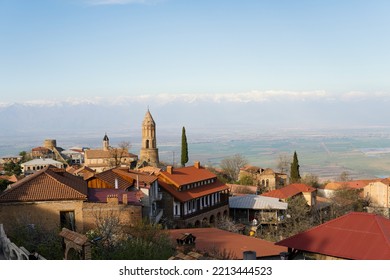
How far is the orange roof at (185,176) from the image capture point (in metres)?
16.7

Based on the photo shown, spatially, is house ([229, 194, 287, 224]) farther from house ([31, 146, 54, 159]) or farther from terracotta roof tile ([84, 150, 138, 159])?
house ([31, 146, 54, 159])

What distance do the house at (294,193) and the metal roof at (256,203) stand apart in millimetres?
923

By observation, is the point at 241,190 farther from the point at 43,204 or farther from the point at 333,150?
the point at 43,204

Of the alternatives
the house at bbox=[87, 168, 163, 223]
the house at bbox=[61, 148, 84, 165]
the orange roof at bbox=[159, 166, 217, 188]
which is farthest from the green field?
the house at bbox=[61, 148, 84, 165]

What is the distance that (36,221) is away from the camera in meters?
7.82

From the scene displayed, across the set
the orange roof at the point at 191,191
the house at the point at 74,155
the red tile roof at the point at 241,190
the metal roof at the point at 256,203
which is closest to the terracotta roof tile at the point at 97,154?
the house at the point at 74,155

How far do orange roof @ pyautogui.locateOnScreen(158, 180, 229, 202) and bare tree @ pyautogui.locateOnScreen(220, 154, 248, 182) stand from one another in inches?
568

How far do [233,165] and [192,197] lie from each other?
18.5 metres

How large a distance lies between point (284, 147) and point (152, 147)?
595 inches

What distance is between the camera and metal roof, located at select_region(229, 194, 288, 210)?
18453 mm

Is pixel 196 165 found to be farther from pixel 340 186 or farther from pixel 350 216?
pixel 350 216

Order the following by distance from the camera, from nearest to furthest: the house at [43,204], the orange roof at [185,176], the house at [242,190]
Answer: the house at [43,204] → the orange roof at [185,176] → the house at [242,190]

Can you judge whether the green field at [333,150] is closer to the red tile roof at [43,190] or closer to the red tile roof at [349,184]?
the red tile roof at [349,184]
